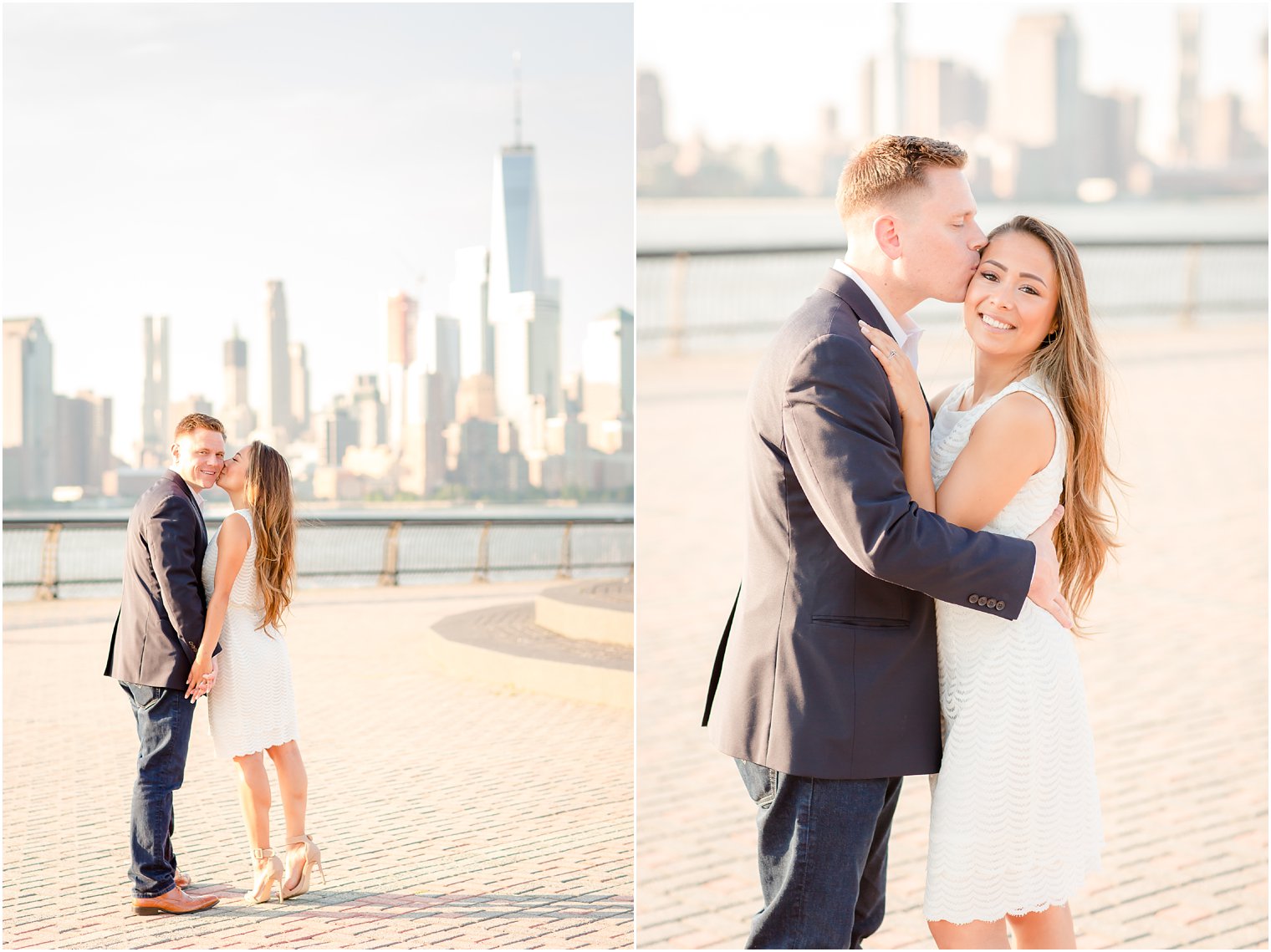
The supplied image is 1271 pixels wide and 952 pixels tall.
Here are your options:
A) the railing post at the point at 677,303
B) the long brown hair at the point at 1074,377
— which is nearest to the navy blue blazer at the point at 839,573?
the long brown hair at the point at 1074,377

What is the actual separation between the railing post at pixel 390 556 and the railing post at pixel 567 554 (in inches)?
73.0

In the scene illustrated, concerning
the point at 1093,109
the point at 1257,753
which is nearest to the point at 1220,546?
the point at 1257,753

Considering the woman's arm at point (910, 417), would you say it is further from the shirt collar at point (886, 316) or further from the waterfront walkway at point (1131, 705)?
the waterfront walkway at point (1131, 705)

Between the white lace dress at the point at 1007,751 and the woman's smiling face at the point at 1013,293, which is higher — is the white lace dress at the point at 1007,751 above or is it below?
below

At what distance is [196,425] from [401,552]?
507 inches

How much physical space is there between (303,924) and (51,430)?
8.26m

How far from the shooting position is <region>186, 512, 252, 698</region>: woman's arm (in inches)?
169

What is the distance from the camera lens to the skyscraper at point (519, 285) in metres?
9.75

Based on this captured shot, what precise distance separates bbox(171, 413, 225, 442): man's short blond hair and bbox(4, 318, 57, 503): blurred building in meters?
3.84

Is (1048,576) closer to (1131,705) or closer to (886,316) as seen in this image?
(886,316)

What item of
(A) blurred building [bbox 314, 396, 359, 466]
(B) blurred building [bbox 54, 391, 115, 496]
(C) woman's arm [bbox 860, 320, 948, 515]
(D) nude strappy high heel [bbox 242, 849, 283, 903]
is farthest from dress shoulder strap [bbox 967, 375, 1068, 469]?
(A) blurred building [bbox 314, 396, 359, 466]

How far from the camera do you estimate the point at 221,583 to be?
4336 millimetres

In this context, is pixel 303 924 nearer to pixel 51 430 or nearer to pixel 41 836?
pixel 41 836

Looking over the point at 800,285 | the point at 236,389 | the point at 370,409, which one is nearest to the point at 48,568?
the point at 236,389
